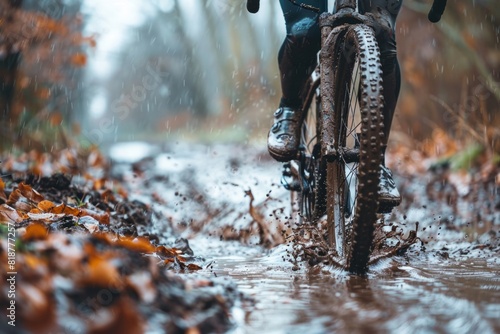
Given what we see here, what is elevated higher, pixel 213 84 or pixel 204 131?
pixel 213 84

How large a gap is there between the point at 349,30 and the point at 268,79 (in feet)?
74.1

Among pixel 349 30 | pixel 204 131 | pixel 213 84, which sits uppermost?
pixel 213 84

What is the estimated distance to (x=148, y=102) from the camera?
45.3 m

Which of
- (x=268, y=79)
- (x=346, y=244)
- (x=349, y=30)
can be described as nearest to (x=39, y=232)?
(x=346, y=244)

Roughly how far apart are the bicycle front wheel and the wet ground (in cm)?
19

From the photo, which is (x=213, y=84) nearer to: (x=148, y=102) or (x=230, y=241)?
(x=148, y=102)

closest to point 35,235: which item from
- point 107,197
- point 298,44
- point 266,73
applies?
point 298,44

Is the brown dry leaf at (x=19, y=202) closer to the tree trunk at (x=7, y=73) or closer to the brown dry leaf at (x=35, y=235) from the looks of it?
the brown dry leaf at (x=35, y=235)

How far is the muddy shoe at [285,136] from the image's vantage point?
13.3 ft

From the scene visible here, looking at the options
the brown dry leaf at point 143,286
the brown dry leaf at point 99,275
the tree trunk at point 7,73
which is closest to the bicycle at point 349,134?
the brown dry leaf at point 143,286

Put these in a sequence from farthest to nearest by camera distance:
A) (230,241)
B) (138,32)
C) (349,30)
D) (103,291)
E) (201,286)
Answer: (138,32), (230,241), (349,30), (201,286), (103,291)

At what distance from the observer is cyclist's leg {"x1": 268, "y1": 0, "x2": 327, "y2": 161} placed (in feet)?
12.0

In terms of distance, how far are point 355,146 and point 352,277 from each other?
726mm

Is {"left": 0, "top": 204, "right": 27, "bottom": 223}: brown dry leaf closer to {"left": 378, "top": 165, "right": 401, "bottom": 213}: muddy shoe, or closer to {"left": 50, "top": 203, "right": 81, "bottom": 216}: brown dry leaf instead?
{"left": 50, "top": 203, "right": 81, "bottom": 216}: brown dry leaf
